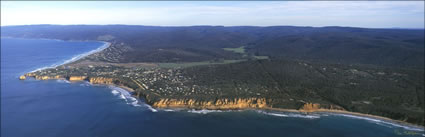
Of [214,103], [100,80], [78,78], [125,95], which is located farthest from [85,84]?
[214,103]

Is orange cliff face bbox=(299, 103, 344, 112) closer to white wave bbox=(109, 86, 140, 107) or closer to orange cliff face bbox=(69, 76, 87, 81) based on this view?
white wave bbox=(109, 86, 140, 107)

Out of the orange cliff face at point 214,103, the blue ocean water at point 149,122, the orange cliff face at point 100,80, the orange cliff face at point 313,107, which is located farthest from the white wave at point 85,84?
the orange cliff face at point 313,107

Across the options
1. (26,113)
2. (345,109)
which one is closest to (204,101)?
(345,109)

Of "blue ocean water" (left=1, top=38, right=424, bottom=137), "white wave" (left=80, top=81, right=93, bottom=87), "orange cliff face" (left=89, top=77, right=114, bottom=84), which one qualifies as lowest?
"blue ocean water" (left=1, top=38, right=424, bottom=137)

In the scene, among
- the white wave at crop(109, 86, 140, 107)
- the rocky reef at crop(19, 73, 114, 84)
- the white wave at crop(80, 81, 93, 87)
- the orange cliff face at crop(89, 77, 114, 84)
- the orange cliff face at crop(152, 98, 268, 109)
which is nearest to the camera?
the orange cliff face at crop(152, 98, 268, 109)

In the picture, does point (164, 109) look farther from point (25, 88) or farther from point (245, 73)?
point (25, 88)

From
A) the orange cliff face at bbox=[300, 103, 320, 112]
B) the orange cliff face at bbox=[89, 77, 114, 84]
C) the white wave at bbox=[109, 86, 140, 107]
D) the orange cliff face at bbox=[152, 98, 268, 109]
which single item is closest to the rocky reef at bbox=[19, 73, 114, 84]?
the orange cliff face at bbox=[89, 77, 114, 84]

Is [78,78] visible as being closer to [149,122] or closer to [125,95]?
[125,95]
